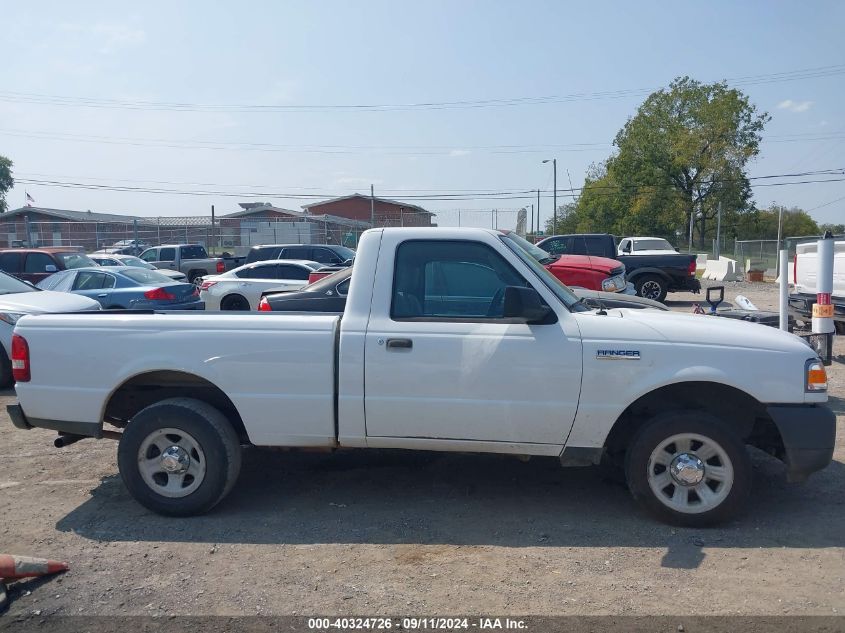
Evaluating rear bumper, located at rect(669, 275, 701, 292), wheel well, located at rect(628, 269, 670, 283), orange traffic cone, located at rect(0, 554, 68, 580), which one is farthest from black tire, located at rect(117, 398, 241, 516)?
rear bumper, located at rect(669, 275, 701, 292)

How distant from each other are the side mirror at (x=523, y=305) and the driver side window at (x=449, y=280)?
9.9 inches

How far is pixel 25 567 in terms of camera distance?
13.5ft

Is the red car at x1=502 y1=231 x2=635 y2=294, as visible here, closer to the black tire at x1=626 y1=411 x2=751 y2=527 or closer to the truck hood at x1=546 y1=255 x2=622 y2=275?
the truck hood at x1=546 y1=255 x2=622 y2=275

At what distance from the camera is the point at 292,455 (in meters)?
6.46

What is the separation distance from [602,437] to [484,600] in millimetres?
1381

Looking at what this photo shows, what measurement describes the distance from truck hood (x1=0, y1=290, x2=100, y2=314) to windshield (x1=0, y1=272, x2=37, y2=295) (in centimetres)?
19

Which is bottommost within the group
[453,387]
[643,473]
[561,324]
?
[643,473]

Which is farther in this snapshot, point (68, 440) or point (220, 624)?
point (68, 440)

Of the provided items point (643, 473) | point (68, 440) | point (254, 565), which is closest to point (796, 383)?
point (643, 473)

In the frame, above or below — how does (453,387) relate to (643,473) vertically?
above

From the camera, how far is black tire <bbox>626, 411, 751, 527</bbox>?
4664 mm

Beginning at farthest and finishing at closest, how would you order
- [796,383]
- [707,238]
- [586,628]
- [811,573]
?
1. [707,238]
2. [796,383]
3. [811,573]
4. [586,628]

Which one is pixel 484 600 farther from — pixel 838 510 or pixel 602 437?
pixel 838 510

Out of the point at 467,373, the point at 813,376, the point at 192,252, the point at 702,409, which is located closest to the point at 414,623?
the point at 467,373
